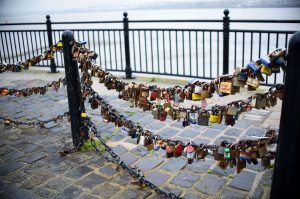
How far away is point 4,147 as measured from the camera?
5.08 m

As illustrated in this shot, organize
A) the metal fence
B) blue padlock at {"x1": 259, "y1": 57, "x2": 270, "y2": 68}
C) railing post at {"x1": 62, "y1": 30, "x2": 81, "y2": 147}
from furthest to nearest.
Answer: the metal fence → railing post at {"x1": 62, "y1": 30, "x2": 81, "y2": 147} → blue padlock at {"x1": 259, "y1": 57, "x2": 270, "y2": 68}

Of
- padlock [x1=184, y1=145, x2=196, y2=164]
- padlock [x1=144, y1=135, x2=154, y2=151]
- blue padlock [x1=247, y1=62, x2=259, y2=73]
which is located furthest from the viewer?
padlock [x1=144, y1=135, x2=154, y2=151]

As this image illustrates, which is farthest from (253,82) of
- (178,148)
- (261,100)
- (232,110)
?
(178,148)

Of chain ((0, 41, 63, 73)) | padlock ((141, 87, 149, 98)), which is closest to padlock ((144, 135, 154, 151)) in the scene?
padlock ((141, 87, 149, 98))

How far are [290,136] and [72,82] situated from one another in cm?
303

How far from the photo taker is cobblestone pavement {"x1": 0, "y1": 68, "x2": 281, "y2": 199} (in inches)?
146

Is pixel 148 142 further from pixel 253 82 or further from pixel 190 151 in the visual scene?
pixel 253 82

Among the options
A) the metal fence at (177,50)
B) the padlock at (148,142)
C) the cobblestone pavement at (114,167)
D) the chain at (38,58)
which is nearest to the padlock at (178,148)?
the padlock at (148,142)

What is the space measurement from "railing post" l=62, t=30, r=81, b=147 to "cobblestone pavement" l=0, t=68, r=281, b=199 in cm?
50

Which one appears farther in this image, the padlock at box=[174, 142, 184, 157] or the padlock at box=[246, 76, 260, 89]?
the padlock at box=[174, 142, 184, 157]

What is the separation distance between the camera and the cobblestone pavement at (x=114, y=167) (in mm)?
3721

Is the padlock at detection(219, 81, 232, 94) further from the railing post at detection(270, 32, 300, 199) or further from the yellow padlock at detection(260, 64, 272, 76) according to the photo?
the railing post at detection(270, 32, 300, 199)

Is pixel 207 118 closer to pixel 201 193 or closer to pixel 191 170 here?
pixel 201 193

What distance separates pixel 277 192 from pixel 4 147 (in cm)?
416
